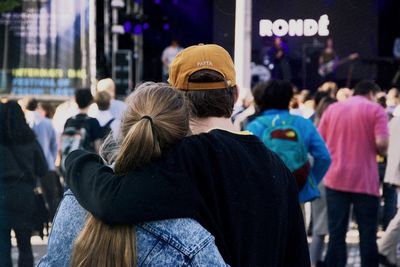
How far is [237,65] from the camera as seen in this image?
4.35m

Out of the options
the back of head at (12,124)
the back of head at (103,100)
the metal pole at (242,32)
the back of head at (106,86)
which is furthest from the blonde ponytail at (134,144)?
the back of head at (106,86)

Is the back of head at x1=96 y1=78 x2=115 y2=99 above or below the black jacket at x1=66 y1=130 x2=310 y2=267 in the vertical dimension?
above

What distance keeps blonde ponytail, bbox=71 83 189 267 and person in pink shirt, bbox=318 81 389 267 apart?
15.4 ft

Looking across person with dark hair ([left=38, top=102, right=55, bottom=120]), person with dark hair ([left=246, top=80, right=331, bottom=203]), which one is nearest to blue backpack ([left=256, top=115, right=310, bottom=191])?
person with dark hair ([left=246, top=80, right=331, bottom=203])

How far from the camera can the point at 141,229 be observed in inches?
85.0

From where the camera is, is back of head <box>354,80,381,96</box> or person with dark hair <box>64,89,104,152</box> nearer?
back of head <box>354,80,381,96</box>

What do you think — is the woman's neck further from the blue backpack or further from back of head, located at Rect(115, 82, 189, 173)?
the blue backpack

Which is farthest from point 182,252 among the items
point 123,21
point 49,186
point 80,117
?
point 123,21

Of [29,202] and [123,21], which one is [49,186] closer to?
[29,202]

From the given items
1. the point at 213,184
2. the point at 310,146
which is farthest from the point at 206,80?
the point at 310,146

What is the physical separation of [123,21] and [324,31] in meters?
13.4

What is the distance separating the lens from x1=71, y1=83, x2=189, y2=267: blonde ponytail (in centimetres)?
215

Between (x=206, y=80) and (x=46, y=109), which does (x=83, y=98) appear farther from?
(x=206, y=80)

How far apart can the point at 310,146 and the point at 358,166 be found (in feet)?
3.21
